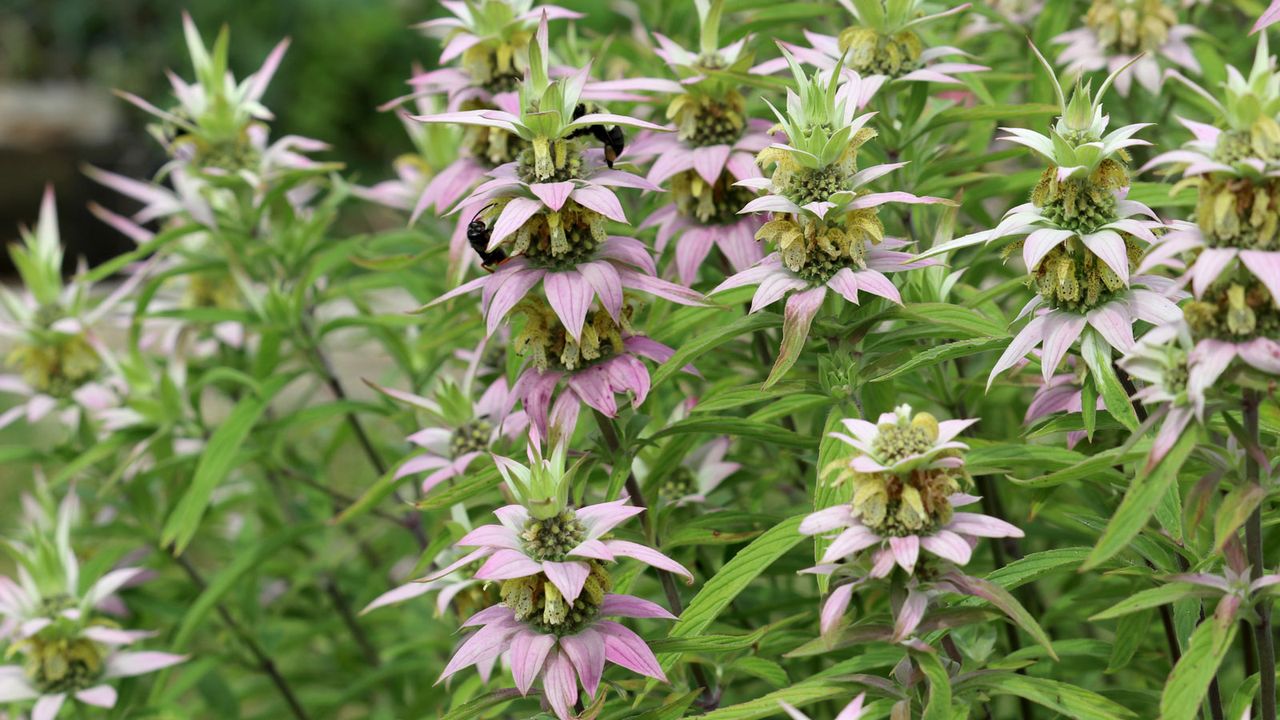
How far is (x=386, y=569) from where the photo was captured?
3.60 meters

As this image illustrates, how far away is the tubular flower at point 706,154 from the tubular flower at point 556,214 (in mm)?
300

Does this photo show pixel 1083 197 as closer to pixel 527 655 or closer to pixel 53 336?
pixel 527 655

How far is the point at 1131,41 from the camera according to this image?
2844 millimetres

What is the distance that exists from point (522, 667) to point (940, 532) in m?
0.59

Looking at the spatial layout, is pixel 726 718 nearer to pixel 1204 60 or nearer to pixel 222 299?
pixel 1204 60

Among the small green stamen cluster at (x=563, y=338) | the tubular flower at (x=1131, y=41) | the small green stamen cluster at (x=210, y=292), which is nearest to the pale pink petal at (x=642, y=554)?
the small green stamen cluster at (x=563, y=338)

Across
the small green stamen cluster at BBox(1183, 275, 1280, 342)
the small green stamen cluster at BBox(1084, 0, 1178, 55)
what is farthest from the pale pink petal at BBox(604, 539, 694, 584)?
the small green stamen cluster at BBox(1084, 0, 1178, 55)

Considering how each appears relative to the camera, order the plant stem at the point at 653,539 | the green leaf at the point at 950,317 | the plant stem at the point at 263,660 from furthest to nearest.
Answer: the plant stem at the point at 263,660 → the plant stem at the point at 653,539 → the green leaf at the point at 950,317

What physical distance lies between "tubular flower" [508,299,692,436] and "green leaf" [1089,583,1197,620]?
29.6 inches

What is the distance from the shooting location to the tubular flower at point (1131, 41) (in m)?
2.82

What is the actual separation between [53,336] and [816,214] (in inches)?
93.8

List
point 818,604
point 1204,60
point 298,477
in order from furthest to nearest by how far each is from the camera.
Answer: point 298,477 → point 1204,60 → point 818,604

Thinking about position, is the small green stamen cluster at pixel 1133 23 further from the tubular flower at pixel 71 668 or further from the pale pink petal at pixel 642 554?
the tubular flower at pixel 71 668

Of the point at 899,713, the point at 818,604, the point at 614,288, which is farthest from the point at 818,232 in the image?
the point at 818,604
